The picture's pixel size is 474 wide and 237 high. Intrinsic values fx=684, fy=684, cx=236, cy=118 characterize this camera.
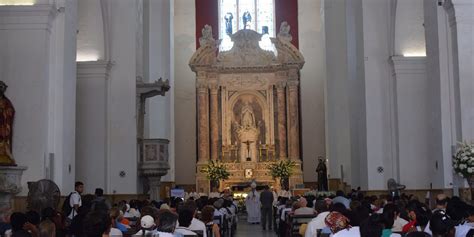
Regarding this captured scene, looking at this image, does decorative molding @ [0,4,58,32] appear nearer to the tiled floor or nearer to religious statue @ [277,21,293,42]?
the tiled floor

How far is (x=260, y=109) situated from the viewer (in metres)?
29.2

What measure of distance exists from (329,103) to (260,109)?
464cm

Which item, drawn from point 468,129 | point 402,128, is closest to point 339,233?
point 468,129

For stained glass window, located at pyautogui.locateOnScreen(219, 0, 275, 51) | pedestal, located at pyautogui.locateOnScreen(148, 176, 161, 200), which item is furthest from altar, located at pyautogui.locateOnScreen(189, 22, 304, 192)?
pedestal, located at pyautogui.locateOnScreen(148, 176, 161, 200)

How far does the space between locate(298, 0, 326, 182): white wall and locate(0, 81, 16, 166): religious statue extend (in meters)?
19.1

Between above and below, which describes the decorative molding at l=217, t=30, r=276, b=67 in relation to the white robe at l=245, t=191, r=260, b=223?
above

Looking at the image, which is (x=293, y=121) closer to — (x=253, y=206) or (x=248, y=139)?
(x=248, y=139)

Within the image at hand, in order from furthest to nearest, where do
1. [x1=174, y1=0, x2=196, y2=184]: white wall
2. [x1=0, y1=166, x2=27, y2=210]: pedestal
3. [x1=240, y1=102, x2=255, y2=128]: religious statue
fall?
1. [x1=174, y1=0, x2=196, y2=184]: white wall
2. [x1=240, y1=102, x2=255, y2=128]: religious statue
3. [x1=0, y1=166, x2=27, y2=210]: pedestal

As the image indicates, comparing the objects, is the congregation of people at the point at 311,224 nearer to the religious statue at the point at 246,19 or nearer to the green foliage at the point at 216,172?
the green foliage at the point at 216,172

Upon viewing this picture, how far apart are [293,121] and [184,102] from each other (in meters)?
5.02

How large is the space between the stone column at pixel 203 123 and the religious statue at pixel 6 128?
56.0 feet

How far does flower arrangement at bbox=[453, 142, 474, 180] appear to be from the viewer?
1090 cm

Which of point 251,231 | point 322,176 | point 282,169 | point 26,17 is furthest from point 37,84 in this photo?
point 282,169

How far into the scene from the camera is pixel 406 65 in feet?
55.7
